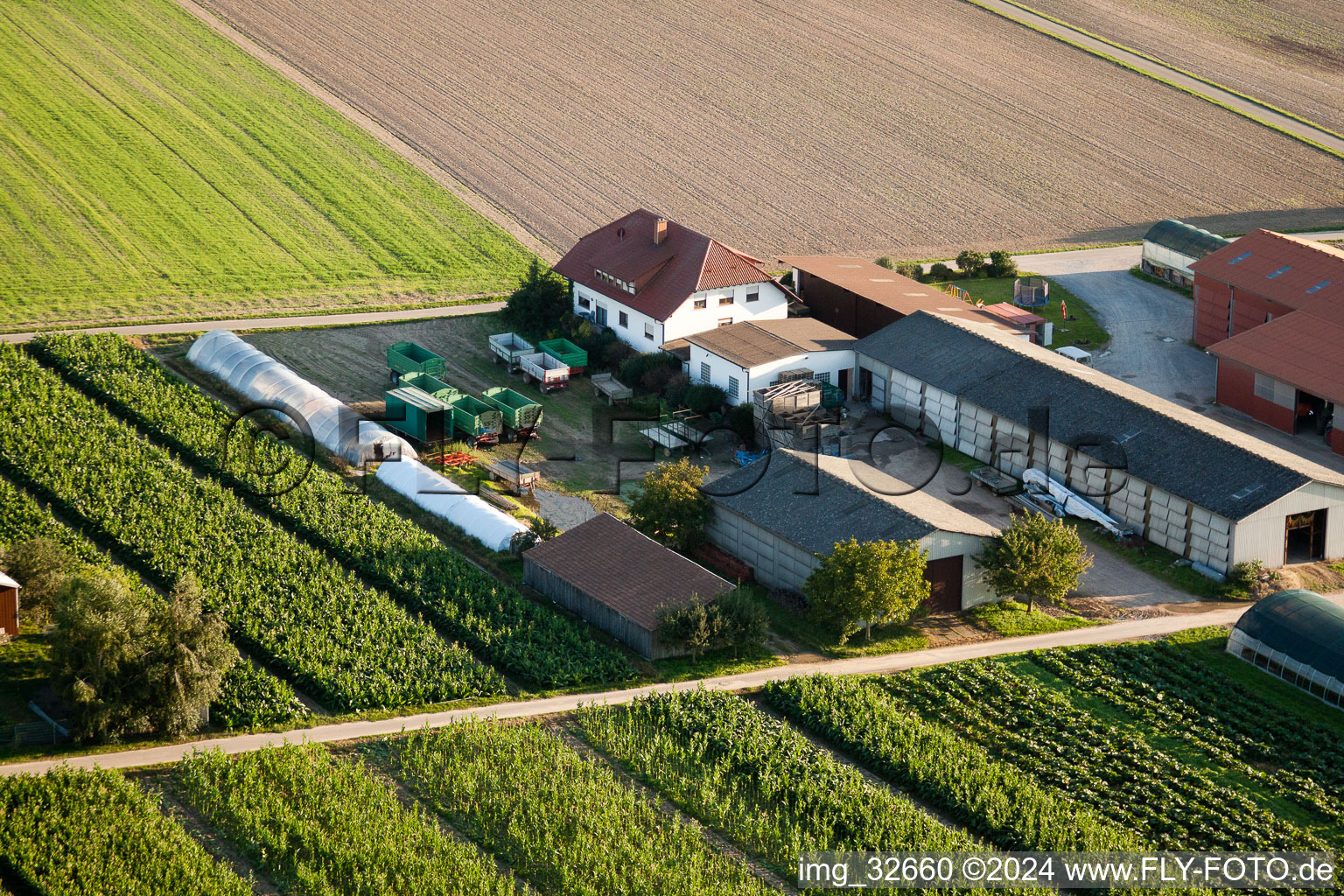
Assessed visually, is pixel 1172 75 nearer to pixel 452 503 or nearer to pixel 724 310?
pixel 724 310

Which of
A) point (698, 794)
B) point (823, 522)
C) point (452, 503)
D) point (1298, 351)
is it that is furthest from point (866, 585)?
point (1298, 351)

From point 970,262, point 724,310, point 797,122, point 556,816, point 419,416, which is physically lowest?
point 556,816

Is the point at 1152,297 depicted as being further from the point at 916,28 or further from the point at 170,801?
the point at 170,801

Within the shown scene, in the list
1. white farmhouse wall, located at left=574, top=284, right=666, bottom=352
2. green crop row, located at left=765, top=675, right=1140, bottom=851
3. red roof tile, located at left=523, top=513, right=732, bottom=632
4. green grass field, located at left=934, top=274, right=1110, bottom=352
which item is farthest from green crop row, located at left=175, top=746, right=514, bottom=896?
green grass field, located at left=934, top=274, right=1110, bottom=352

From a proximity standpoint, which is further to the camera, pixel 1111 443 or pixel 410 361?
pixel 410 361

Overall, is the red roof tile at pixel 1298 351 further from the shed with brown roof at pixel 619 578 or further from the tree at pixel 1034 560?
the shed with brown roof at pixel 619 578

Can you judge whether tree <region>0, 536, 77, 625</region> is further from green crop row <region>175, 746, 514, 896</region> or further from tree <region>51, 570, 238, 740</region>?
green crop row <region>175, 746, 514, 896</region>
